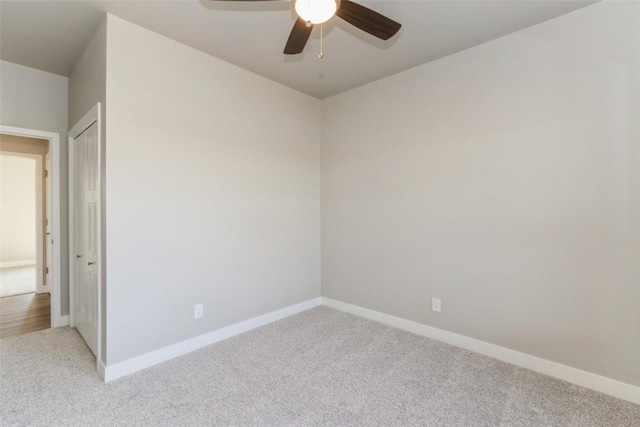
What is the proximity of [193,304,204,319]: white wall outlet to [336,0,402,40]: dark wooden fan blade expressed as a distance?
8.37ft

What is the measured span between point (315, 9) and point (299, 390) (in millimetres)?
2358

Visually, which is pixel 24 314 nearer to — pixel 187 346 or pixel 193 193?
pixel 187 346

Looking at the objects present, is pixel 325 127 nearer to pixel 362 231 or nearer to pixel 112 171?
pixel 362 231

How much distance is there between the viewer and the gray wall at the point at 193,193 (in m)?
2.26

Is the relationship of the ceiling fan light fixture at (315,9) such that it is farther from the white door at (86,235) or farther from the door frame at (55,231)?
the door frame at (55,231)

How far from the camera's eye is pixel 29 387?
2107mm

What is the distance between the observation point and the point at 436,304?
2.88 metres

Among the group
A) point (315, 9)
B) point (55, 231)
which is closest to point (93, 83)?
point (55, 231)

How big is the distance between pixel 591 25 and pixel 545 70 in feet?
1.13

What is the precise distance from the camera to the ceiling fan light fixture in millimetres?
1479

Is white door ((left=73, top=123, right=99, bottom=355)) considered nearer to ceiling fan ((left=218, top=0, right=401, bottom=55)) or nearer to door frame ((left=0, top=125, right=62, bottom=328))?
door frame ((left=0, top=125, right=62, bottom=328))

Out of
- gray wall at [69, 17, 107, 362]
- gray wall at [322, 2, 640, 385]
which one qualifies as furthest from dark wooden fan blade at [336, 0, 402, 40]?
gray wall at [69, 17, 107, 362]

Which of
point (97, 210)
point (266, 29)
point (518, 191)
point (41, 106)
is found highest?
point (266, 29)

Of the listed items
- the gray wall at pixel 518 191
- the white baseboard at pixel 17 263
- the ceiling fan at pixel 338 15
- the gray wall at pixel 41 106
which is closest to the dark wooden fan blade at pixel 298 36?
the ceiling fan at pixel 338 15
